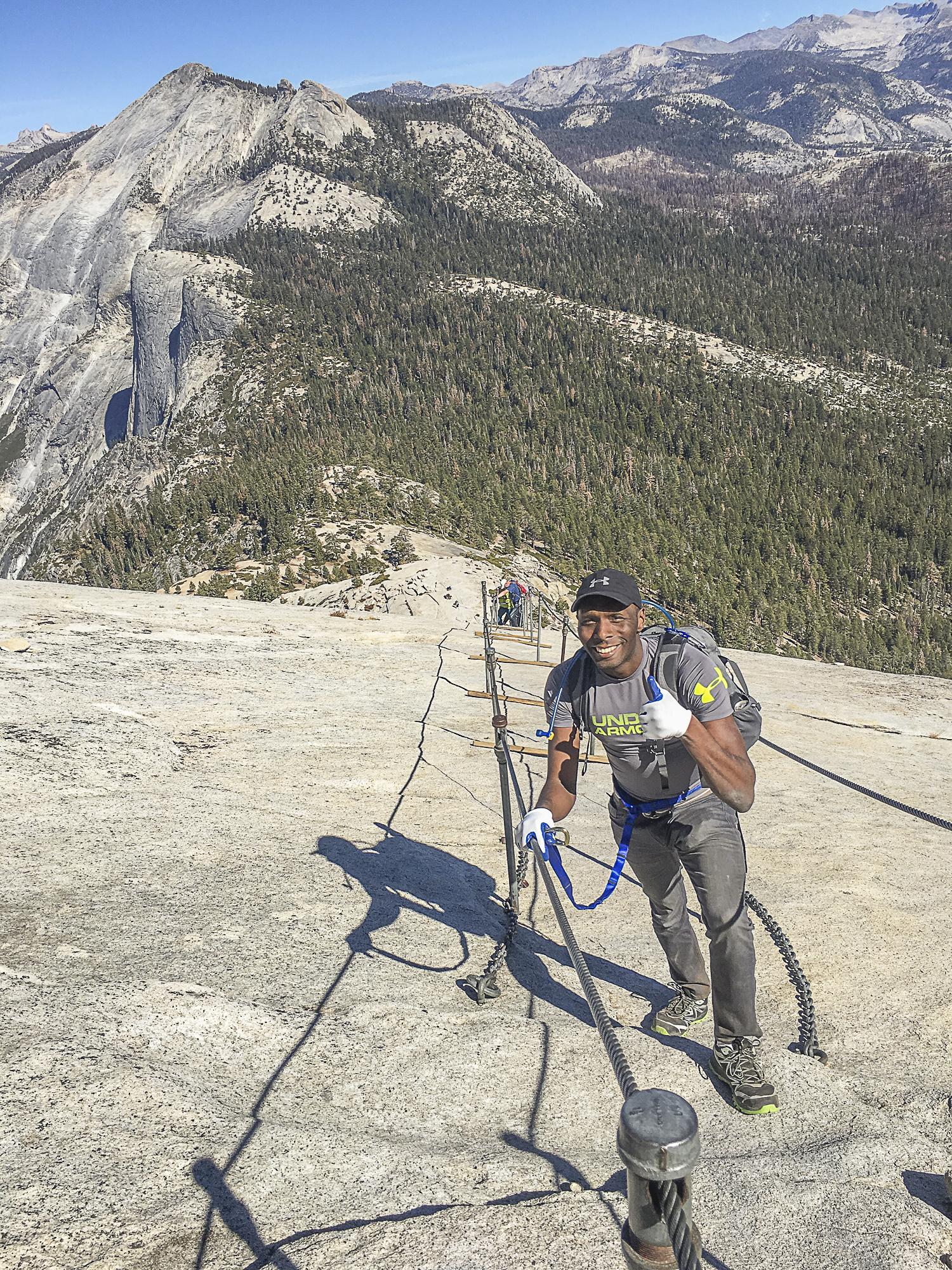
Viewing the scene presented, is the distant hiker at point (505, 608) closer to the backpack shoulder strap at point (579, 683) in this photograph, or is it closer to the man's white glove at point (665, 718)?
the backpack shoulder strap at point (579, 683)

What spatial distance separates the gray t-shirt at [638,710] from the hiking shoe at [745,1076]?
1419 millimetres

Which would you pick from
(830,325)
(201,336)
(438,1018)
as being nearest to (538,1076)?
(438,1018)

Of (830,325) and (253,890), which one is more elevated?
(830,325)

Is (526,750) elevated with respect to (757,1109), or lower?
elevated

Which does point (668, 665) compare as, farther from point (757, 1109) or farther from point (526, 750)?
point (526, 750)

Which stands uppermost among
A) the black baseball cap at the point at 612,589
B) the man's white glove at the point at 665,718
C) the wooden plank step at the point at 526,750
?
the black baseball cap at the point at 612,589

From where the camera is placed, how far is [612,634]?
13.1 feet

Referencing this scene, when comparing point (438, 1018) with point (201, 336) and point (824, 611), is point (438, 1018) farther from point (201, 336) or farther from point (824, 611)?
point (201, 336)

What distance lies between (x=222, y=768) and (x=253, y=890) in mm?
3182

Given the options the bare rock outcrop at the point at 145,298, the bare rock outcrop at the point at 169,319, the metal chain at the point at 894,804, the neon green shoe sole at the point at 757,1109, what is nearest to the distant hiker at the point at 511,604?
the metal chain at the point at 894,804

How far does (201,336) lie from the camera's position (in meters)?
132

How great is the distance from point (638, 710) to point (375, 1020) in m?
2.57

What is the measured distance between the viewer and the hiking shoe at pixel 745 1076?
13.5 feet

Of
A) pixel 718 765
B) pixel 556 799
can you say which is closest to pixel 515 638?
pixel 556 799
